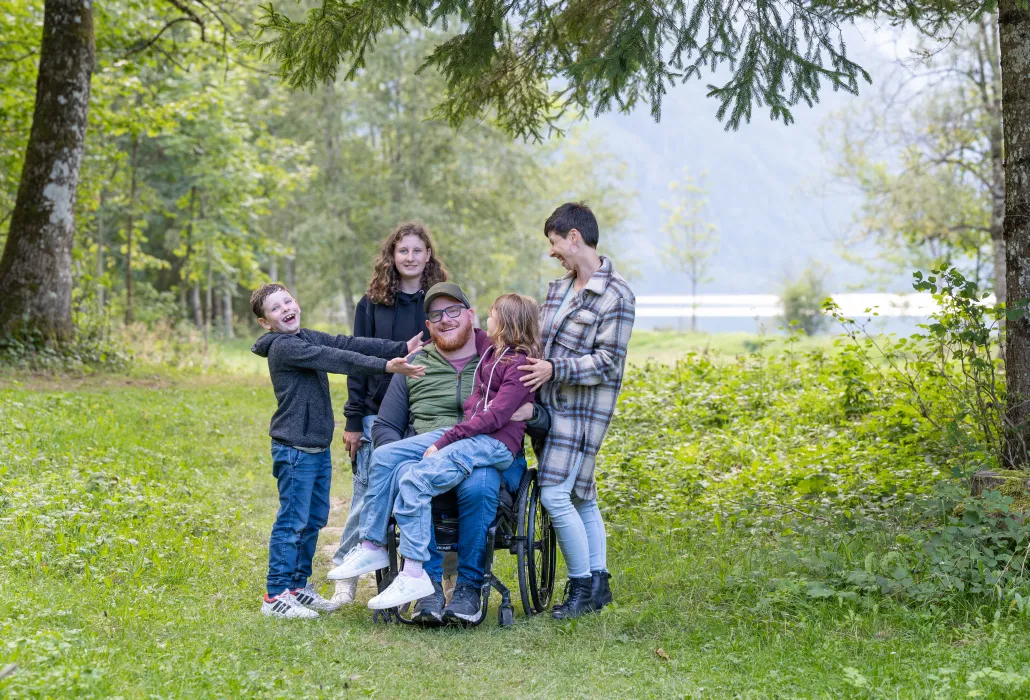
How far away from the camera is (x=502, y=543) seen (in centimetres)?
432

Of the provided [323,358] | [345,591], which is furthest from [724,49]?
[345,591]

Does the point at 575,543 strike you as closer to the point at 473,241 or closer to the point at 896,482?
the point at 896,482

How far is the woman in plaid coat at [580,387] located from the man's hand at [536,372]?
0.07 metres

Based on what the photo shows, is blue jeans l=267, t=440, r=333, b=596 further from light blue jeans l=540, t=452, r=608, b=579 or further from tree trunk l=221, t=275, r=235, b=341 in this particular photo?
tree trunk l=221, t=275, r=235, b=341

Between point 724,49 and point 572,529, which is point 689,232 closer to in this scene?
Result: point 724,49

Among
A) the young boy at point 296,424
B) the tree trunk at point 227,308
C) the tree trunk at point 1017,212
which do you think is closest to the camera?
the young boy at point 296,424

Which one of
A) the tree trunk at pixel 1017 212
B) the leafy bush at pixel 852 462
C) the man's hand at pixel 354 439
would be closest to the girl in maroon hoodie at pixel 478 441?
the man's hand at pixel 354 439

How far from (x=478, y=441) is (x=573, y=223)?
1.11 m

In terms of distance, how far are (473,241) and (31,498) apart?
932 inches

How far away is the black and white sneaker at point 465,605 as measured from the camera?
412 centimetres

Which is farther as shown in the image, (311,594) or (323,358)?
(311,594)

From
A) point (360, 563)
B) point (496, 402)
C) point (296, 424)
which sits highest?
point (496, 402)

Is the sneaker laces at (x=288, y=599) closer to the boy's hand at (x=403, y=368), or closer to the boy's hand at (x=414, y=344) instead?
the boy's hand at (x=403, y=368)

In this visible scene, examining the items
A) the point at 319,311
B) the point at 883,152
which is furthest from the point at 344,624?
the point at 319,311
